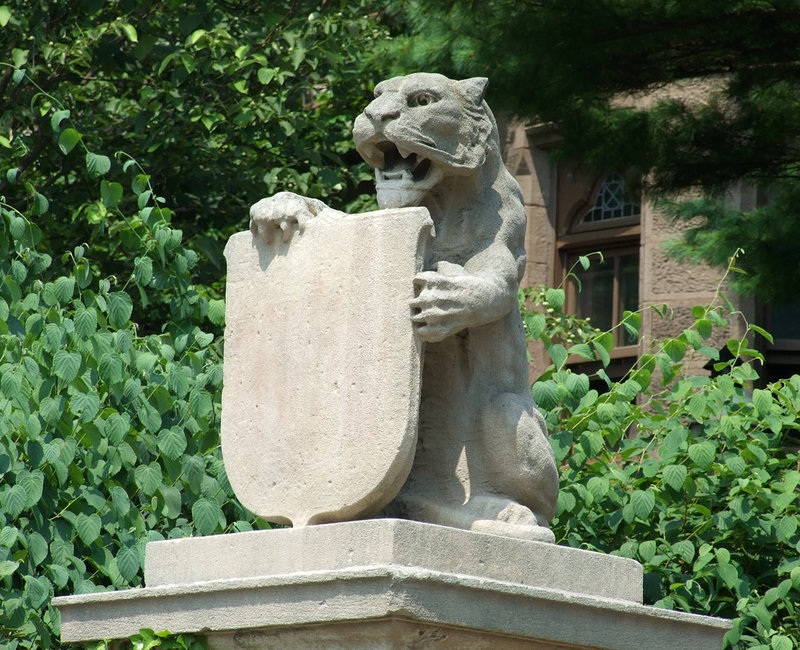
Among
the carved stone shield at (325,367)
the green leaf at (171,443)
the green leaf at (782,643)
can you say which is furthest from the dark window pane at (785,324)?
the carved stone shield at (325,367)

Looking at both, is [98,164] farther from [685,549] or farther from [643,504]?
[685,549]

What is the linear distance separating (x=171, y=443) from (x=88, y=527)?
0.42m

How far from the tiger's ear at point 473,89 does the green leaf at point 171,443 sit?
192 cm

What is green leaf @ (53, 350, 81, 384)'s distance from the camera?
18.6 ft

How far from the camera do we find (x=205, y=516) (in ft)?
18.2

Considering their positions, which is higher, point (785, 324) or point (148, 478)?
point (785, 324)

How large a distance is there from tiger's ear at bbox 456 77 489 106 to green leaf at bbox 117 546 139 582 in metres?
Result: 2.14

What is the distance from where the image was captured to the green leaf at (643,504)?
5.72m

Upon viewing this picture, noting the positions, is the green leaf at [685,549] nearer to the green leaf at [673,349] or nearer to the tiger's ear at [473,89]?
the green leaf at [673,349]

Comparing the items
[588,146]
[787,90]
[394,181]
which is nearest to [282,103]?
[588,146]

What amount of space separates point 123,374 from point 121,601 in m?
1.73

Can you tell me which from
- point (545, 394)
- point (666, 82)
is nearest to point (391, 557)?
point (545, 394)

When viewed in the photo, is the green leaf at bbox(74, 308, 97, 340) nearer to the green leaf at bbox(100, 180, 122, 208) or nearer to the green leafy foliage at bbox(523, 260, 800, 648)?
the green leaf at bbox(100, 180, 122, 208)

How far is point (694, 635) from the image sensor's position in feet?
14.6
